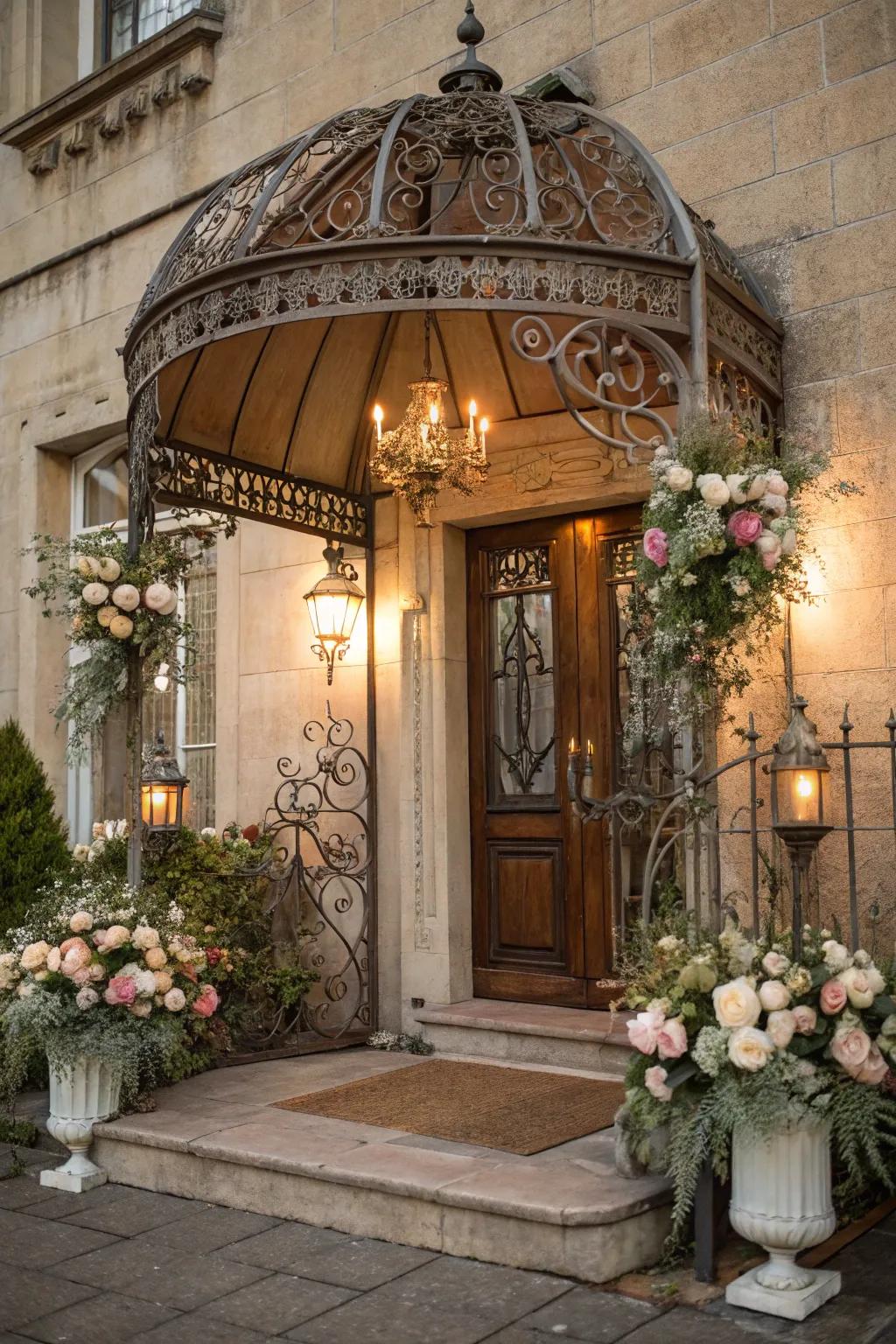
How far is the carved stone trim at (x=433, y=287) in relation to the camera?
527cm

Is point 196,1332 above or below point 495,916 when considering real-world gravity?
below

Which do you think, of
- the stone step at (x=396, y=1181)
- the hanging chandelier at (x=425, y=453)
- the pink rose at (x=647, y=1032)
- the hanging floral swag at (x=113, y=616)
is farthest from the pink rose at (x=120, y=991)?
the hanging chandelier at (x=425, y=453)

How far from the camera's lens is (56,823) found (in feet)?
25.8

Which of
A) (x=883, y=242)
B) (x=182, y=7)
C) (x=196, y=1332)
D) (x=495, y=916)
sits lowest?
(x=196, y=1332)

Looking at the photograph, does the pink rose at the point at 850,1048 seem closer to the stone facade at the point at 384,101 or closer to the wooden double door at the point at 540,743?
Result: the stone facade at the point at 384,101

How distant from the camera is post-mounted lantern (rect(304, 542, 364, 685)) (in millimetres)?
7336

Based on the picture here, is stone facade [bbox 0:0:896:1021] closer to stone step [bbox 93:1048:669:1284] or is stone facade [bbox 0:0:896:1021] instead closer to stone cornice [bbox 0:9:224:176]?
stone cornice [bbox 0:9:224:176]

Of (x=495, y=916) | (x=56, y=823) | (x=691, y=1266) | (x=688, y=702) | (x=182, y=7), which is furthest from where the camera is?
(x=182, y=7)

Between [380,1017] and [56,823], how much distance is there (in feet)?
7.40

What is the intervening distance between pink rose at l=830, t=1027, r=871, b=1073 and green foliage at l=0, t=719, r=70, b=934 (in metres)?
4.84

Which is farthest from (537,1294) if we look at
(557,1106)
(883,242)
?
(883,242)

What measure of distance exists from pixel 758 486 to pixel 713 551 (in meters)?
0.30

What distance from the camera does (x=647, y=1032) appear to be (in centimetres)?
432

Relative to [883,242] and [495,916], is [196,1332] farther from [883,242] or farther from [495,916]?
[883,242]
